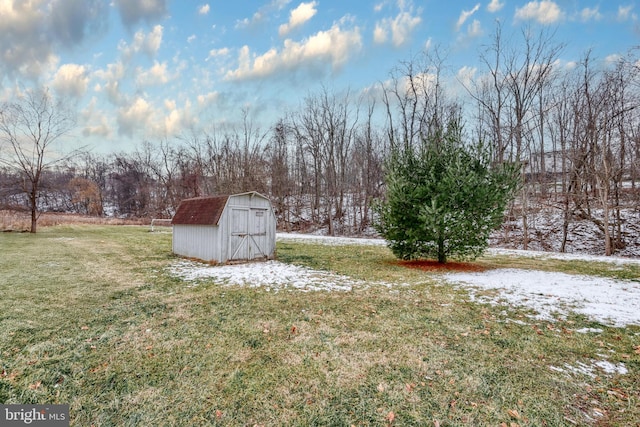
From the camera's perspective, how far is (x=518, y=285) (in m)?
7.00

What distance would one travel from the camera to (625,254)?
14398 millimetres

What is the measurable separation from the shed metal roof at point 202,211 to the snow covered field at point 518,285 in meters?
1.67

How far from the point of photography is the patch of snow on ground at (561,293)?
510 centimetres

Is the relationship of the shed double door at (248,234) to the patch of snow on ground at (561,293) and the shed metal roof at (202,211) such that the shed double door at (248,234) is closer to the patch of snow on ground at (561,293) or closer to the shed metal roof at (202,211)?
the shed metal roof at (202,211)

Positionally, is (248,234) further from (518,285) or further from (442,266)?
(518,285)

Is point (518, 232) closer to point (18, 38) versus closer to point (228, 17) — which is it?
point (228, 17)

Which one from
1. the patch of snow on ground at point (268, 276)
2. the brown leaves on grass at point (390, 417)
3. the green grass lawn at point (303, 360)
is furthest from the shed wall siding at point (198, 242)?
the brown leaves on grass at point (390, 417)

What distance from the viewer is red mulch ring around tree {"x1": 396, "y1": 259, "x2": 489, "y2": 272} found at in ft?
30.1

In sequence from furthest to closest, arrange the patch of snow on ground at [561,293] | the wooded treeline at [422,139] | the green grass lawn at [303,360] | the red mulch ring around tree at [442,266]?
the wooded treeline at [422,139] → the red mulch ring around tree at [442,266] → the patch of snow on ground at [561,293] → the green grass lawn at [303,360]

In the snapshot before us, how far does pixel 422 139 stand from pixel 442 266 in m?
4.51

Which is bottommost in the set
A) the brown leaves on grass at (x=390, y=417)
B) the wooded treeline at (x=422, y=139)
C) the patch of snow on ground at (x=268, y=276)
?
the brown leaves on grass at (x=390, y=417)

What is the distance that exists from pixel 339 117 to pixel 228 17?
51.2ft

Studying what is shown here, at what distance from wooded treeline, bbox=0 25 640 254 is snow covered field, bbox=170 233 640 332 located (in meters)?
4.42

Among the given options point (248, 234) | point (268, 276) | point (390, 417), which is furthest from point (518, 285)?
point (248, 234)
